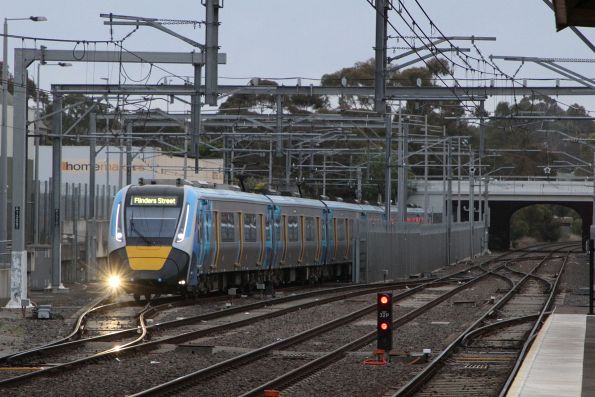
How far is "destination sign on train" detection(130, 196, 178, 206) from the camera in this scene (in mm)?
30016

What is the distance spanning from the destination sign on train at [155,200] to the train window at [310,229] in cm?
1197

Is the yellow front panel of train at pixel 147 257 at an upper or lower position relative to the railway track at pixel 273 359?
upper

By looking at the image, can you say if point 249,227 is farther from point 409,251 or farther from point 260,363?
point 409,251

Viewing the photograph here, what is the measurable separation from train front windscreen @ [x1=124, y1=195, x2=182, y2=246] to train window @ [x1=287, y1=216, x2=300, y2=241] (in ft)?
32.0

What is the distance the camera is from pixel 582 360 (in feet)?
55.1

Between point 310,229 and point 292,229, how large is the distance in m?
2.20

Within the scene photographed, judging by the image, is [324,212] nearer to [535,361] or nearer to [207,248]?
[207,248]

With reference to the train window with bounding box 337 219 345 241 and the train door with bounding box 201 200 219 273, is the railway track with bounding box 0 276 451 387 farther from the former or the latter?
the train window with bounding box 337 219 345 241

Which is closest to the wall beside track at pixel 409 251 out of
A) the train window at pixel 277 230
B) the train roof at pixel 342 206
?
the train roof at pixel 342 206

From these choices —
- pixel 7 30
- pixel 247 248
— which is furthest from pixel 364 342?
pixel 7 30

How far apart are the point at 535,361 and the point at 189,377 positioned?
176 inches

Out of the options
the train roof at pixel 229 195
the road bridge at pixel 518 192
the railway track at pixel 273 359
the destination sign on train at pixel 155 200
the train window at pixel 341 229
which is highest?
the road bridge at pixel 518 192

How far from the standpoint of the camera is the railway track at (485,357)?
594 inches

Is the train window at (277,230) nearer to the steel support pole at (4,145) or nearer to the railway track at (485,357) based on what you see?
the steel support pole at (4,145)
